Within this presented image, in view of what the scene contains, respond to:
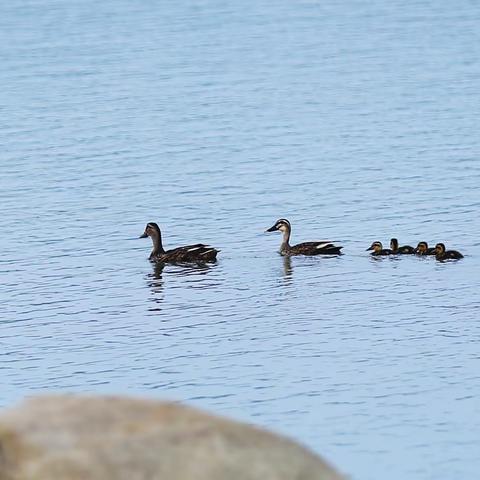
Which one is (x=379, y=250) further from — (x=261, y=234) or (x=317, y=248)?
(x=261, y=234)

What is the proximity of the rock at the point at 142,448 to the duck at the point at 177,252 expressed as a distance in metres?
18.9

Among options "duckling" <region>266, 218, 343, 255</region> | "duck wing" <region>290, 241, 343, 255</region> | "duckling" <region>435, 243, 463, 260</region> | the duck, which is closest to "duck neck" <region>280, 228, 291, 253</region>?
"duckling" <region>266, 218, 343, 255</region>

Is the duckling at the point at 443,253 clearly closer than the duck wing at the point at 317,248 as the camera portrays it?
Yes

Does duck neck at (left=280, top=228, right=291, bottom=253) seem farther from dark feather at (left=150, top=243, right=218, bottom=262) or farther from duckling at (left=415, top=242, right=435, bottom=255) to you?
duckling at (left=415, top=242, right=435, bottom=255)

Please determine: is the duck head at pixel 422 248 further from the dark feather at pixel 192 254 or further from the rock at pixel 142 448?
the rock at pixel 142 448

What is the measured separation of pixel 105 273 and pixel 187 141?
14366 millimetres

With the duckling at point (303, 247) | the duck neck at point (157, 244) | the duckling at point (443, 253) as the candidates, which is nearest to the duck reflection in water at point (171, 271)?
the duck neck at point (157, 244)

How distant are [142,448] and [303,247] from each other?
19.6 metres

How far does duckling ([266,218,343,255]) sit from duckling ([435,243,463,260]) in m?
1.89

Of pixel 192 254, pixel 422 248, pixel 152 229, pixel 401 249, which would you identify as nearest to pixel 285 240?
pixel 192 254

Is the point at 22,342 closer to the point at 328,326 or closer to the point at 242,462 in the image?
the point at 328,326

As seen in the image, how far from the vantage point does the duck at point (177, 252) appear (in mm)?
26172

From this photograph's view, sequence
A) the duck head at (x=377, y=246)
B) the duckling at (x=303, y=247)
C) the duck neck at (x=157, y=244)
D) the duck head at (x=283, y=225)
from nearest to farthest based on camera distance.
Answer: the duck head at (x=377, y=246), the duckling at (x=303, y=247), the duck neck at (x=157, y=244), the duck head at (x=283, y=225)

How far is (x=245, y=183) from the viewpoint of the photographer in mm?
33781
